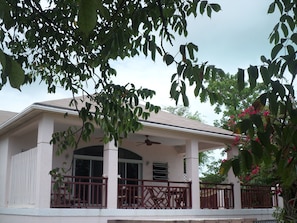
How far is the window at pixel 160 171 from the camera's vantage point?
15.3m

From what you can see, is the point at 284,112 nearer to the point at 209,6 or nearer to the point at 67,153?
the point at 209,6

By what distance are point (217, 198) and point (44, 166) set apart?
6.38m

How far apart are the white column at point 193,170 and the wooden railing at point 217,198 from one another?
0.93 metres

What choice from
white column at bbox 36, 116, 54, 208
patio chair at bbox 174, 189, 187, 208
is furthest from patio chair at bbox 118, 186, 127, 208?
white column at bbox 36, 116, 54, 208

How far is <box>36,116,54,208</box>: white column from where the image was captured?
9.48 metres

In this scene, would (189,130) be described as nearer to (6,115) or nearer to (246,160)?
(6,115)

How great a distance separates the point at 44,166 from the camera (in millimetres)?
9711

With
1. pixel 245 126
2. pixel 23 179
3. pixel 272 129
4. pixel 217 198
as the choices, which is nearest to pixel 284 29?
pixel 272 129

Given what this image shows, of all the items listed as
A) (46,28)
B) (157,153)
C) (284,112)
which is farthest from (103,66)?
(157,153)

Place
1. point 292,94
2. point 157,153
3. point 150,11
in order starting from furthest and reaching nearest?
point 157,153
point 150,11
point 292,94

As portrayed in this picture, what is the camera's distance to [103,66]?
4.53m

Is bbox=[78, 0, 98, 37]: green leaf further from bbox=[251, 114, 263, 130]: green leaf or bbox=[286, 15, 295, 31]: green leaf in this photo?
bbox=[286, 15, 295, 31]: green leaf

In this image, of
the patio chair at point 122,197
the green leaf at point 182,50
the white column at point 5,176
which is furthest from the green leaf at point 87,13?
the white column at point 5,176

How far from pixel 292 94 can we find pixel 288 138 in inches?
10.8
